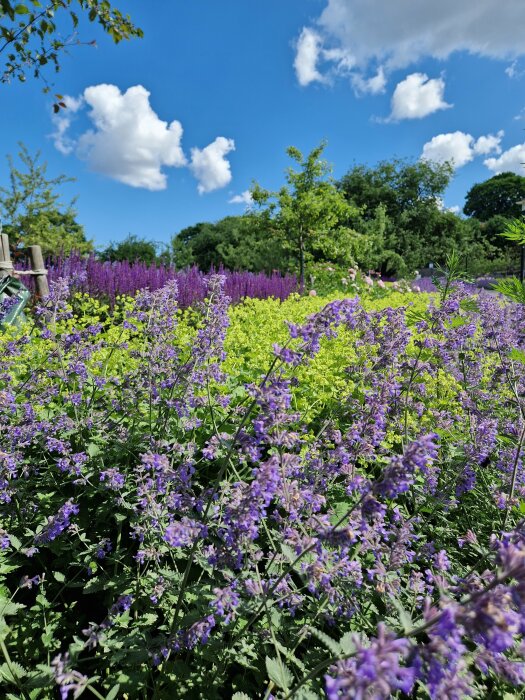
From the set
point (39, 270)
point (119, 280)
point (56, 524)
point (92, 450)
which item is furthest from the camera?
point (119, 280)

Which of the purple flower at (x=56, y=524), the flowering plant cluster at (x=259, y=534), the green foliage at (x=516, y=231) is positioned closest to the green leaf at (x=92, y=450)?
the flowering plant cluster at (x=259, y=534)

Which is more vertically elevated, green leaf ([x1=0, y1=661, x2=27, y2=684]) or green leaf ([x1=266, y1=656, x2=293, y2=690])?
green leaf ([x1=266, y1=656, x2=293, y2=690])

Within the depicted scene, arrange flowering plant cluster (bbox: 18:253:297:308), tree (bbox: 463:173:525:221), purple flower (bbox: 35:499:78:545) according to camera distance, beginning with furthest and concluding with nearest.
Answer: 1. tree (bbox: 463:173:525:221)
2. flowering plant cluster (bbox: 18:253:297:308)
3. purple flower (bbox: 35:499:78:545)

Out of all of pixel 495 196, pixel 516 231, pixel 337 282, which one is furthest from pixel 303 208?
pixel 495 196

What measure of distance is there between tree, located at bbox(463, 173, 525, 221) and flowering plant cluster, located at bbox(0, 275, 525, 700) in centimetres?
7199

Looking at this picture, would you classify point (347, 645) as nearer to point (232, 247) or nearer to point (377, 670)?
point (377, 670)

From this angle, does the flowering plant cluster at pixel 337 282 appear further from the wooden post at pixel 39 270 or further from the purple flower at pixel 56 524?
the purple flower at pixel 56 524

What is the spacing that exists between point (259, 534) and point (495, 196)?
261ft

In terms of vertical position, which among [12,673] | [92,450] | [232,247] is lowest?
[12,673]

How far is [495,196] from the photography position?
2702 inches

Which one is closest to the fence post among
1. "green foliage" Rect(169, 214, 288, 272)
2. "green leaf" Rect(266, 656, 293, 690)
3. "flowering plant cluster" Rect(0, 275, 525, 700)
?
"flowering plant cluster" Rect(0, 275, 525, 700)

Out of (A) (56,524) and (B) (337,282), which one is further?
(B) (337,282)

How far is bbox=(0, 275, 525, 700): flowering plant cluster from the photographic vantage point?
3.64 feet

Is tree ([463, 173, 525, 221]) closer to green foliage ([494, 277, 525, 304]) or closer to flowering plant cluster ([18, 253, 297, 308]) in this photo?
flowering plant cluster ([18, 253, 297, 308])
